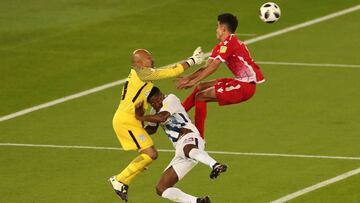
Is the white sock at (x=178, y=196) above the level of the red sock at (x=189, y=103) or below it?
below

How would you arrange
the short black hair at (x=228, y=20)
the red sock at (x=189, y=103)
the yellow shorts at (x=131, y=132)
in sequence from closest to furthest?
1. the yellow shorts at (x=131, y=132)
2. the short black hair at (x=228, y=20)
3. the red sock at (x=189, y=103)

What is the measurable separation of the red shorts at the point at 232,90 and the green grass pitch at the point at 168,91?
1.88m

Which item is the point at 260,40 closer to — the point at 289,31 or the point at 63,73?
the point at 289,31

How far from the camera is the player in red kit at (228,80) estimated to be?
28.8 meters

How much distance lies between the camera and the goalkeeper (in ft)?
90.8

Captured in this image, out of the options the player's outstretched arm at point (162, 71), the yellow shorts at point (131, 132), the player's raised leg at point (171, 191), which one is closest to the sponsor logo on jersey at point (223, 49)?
the player's outstretched arm at point (162, 71)

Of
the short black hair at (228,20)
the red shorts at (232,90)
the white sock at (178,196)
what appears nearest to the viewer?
the white sock at (178,196)

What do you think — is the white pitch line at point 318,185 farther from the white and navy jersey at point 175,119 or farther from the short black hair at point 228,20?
the short black hair at point 228,20

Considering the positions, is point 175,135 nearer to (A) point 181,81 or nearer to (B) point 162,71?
(A) point 181,81

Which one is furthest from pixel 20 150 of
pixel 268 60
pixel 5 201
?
pixel 268 60

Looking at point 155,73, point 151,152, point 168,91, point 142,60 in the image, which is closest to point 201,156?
point 151,152

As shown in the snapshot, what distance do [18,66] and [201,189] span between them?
1134 centimetres

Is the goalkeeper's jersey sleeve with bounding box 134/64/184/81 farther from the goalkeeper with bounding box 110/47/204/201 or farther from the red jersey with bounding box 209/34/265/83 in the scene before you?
the red jersey with bounding box 209/34/265/83

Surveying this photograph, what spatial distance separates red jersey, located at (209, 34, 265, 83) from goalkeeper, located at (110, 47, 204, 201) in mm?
894
